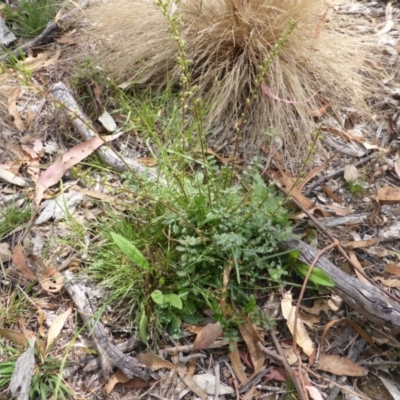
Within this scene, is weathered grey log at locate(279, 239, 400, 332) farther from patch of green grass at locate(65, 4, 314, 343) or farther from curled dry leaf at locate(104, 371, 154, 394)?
curled dry leaf at locate(104, 371, 154, 394)

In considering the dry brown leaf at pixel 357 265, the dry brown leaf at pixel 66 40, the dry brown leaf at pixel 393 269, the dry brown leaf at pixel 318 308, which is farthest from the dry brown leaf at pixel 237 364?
the dry brown leaf at pixel 66 40

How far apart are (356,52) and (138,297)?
1693 millimetres

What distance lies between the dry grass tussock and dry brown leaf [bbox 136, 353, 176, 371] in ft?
3.55

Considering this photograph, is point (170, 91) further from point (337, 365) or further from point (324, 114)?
point (337, 365)

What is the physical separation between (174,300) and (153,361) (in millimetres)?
239

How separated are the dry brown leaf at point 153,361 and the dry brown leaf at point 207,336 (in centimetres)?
12

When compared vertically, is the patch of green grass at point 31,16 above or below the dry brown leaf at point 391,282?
above

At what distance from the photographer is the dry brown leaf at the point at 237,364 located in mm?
1691

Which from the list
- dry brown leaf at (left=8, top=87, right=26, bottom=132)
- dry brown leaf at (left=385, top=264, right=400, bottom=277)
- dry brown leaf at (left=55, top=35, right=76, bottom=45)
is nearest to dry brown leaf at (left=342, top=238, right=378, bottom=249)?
dry brown leaf at (left=385, top=264, right=400, bottom=277)

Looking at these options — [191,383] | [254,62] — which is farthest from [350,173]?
[191,383]

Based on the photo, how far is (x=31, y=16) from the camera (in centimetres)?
288

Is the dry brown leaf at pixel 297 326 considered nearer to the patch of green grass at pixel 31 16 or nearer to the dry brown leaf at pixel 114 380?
the dry brown leaf at pixel 114 380

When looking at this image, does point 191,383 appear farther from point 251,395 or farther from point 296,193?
point 296,193

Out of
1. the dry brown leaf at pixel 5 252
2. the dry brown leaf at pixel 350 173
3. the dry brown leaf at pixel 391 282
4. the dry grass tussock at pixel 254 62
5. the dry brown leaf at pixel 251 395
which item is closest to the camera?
the dry brown leaf at pixel 251 395
